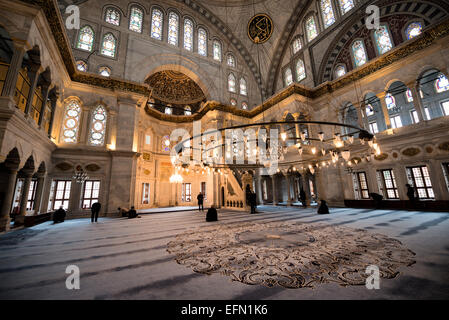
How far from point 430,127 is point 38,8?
1792 centimetres

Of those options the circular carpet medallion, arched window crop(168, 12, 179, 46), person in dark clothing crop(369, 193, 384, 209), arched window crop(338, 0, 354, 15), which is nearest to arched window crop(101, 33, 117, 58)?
arched window crop(168, 12, 179, 46)

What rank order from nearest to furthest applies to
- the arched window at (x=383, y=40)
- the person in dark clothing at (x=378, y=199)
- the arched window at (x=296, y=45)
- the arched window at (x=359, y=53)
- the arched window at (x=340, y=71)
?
the person in dark clothing at (x=378, y=199) < the arched window at (x=383, y=40) < the arched window at (x=359, y=53) < the arched window at (x=340, y=71) < the arched window at (x=296, y=45)

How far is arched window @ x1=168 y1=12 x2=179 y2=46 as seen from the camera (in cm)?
1511

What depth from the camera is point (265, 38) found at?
56.6 feet

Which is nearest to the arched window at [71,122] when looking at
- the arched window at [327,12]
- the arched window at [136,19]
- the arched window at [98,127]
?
the arched window at [98,127]

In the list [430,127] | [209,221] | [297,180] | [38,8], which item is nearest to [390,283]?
[209,221]

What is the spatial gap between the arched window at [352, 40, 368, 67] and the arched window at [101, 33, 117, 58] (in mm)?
16864

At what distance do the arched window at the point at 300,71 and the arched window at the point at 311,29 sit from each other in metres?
1.78

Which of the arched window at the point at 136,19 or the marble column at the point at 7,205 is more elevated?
the arched window at the point at 136,19

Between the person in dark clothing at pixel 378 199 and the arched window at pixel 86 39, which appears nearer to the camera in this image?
the person in dark clothing at pixel 378 199

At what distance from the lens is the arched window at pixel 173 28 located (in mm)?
15109

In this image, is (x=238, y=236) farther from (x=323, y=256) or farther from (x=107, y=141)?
(x=107, y=141)

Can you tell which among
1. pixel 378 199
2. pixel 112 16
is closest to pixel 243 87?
pixel 112 16

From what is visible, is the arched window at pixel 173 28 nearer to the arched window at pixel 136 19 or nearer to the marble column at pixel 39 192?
the arched window at pixel 136 19
